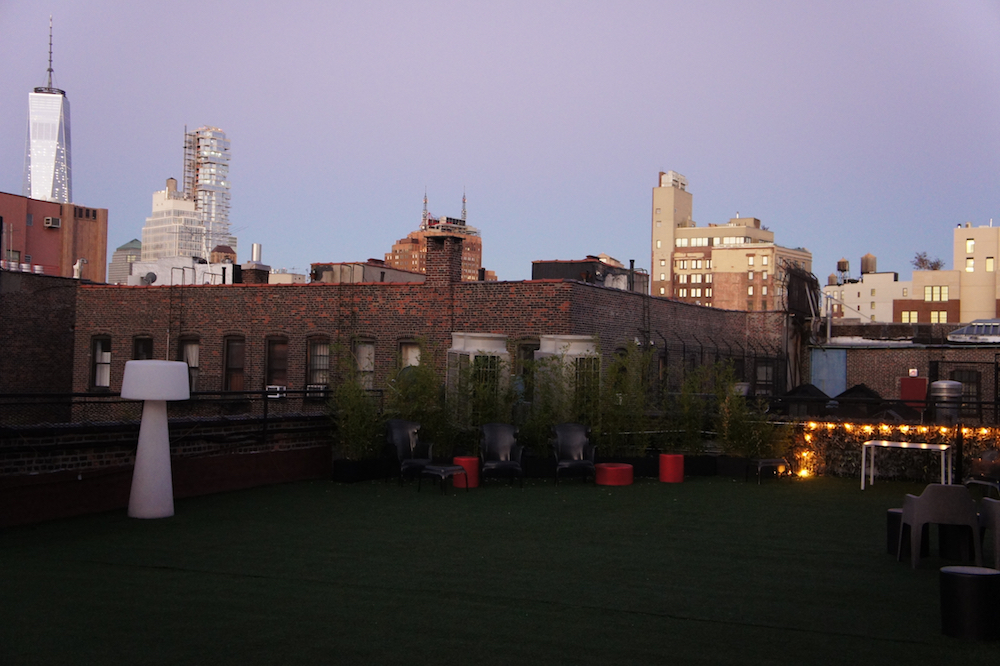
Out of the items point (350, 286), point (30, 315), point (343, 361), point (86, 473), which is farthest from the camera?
point (30, 315)

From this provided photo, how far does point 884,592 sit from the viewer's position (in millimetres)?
6574

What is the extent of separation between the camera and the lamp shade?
30.1 ft

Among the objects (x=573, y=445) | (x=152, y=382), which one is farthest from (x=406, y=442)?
(x=152, y=382)

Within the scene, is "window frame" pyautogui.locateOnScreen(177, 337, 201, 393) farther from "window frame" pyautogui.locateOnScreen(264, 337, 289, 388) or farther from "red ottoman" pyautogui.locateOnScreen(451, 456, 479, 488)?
"red ottoman" pyautogui.locateOnScreen(451, 456, 479, 488)

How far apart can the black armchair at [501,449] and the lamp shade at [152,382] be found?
448 cm

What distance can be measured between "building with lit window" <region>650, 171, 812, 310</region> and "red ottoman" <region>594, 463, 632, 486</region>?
118229 mm

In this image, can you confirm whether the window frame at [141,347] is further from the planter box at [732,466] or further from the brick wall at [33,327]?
the planter box at [732,466]

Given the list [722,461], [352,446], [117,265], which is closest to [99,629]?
[352,446]

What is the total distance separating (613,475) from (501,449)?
157 cm

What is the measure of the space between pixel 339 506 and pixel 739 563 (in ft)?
15.2

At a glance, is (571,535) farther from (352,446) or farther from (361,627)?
(352,446)

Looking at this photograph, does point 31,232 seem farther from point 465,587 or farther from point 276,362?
point 465,587

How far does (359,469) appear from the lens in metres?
12.6

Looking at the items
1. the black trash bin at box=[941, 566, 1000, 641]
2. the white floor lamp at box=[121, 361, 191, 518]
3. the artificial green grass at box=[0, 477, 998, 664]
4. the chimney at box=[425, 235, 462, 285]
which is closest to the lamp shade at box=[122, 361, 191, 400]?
the white floor lamp at box=[121, 361, 191, 518]
